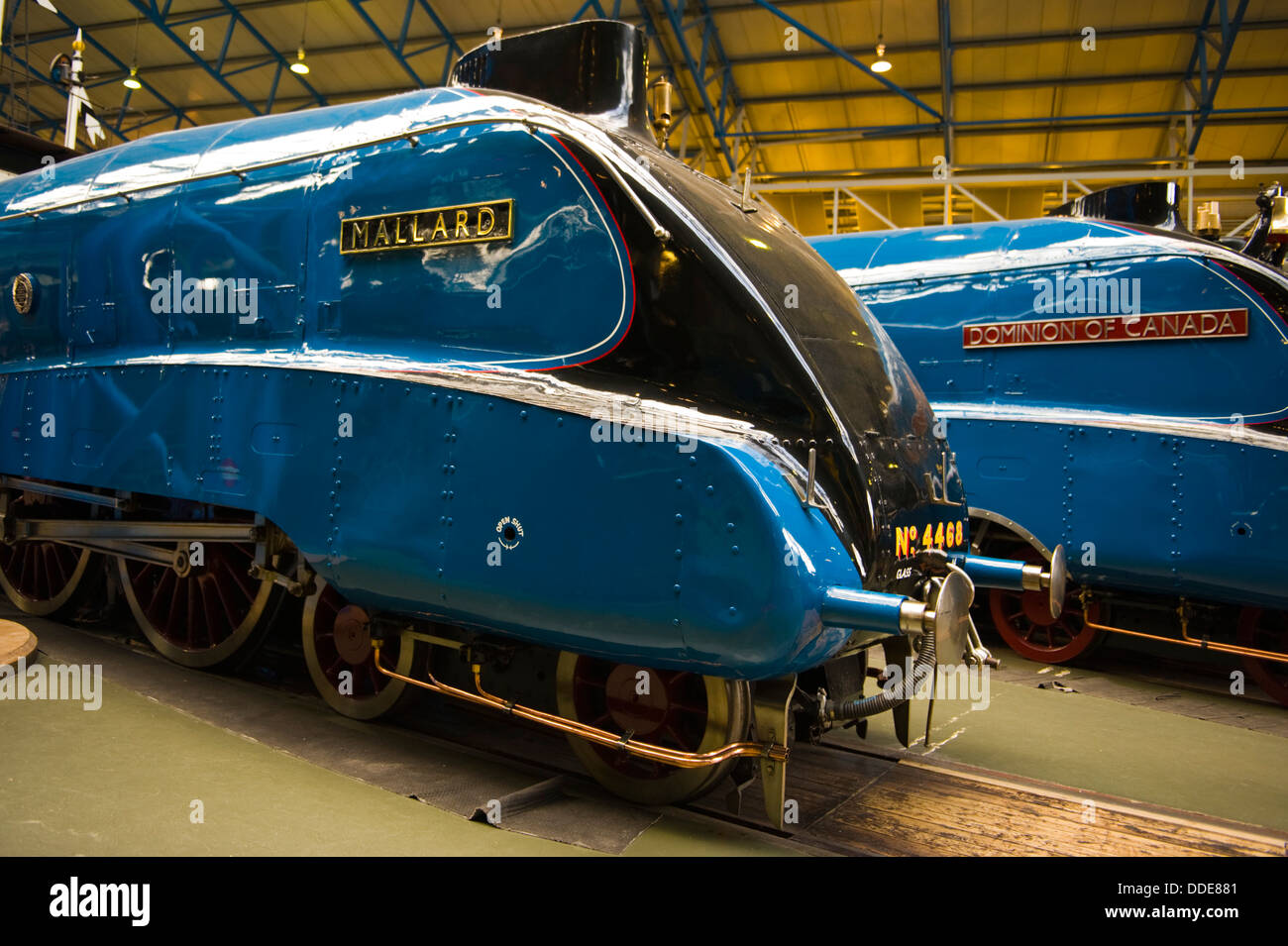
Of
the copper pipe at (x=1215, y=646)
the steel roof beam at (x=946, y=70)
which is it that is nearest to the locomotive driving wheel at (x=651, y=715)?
the copper pipe at (x=1215, y=646)

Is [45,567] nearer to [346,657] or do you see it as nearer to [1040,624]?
[346,657]

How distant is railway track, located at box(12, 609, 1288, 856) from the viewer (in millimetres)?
3428

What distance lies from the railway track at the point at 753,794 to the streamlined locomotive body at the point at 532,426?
0.72 ft

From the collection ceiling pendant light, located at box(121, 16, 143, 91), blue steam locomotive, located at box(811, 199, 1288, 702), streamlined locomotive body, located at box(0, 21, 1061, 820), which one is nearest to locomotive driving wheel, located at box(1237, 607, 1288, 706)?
blue steam locomotive, located at box(811, 199, 1288, 702)

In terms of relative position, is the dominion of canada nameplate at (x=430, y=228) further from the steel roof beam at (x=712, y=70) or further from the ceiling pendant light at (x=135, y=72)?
the ceiling pendant light at (x=135, y=72)

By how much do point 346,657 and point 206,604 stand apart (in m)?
1.24

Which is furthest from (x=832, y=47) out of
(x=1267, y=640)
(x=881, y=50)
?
(x=1267, y=640)

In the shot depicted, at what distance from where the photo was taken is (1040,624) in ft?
22.5

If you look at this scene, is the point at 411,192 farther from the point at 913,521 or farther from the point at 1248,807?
the point at 1248,807

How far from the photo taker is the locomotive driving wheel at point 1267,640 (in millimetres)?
6004

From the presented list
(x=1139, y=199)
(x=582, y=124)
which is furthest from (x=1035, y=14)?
(x=582, y=124)

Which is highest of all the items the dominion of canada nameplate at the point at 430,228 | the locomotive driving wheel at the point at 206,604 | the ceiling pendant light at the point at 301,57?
the ceiling pendant light at the point at 301,57

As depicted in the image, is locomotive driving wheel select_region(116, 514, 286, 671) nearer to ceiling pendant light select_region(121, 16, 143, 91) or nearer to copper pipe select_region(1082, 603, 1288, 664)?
copper pipe select_region(1082, 603, 1288, 664)

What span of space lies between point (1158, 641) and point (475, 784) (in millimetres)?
5433
